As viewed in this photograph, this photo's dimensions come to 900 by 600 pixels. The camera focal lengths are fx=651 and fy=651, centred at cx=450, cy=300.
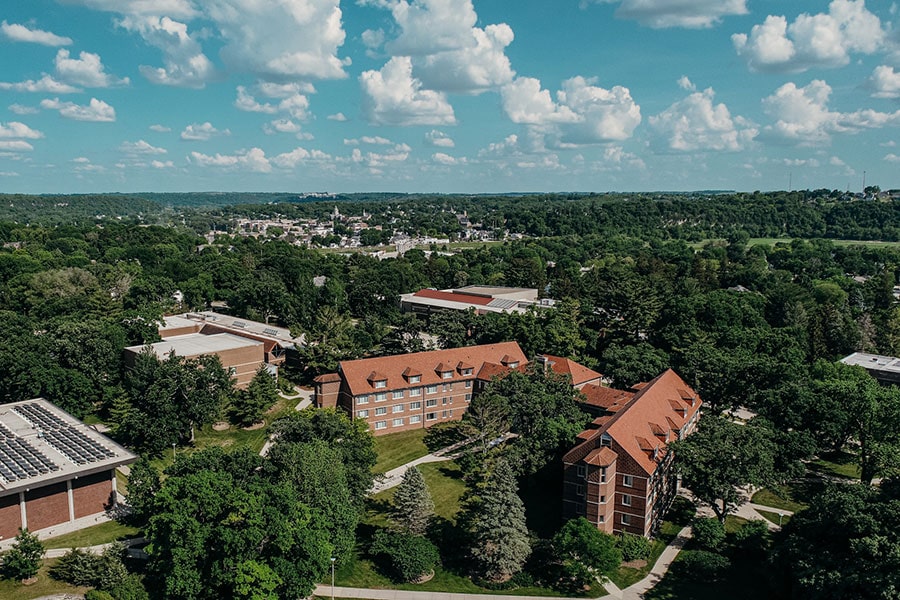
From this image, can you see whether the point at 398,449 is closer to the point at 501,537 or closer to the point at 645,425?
the point at 501,537

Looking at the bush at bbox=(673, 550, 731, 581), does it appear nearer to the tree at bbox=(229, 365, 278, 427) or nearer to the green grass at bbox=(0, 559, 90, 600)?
the green grass at bbox=(0, 559, 90, 600)

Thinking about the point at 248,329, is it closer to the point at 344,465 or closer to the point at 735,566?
the point at 344,465

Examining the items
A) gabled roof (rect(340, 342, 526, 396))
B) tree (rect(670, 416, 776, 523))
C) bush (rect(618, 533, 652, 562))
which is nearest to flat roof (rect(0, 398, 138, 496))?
gabled roof (rect(340, 342, 526, 396))

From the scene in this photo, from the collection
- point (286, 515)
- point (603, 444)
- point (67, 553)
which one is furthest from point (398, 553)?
point (67, 553)

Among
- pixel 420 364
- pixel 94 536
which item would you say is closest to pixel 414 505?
pixel 94 536

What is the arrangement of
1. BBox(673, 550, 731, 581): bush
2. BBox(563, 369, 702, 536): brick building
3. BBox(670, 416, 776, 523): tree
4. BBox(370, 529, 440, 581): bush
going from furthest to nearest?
BBox(563, 369, 702, 536): brick building
BBox(670, 416, 776, 523): tree
BBox(673, 550, 731, 581): bush
BBox(370, 529, 440, 581): bush

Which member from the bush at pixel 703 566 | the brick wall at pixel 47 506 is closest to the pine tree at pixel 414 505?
Result: the bush at pixel 703 566

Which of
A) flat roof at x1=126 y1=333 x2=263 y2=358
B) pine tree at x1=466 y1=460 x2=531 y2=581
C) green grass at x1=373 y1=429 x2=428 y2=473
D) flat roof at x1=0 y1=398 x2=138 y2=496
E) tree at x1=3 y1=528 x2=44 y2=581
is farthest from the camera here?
flat roof at x1=126 y1=333 x2=263 y2=358
